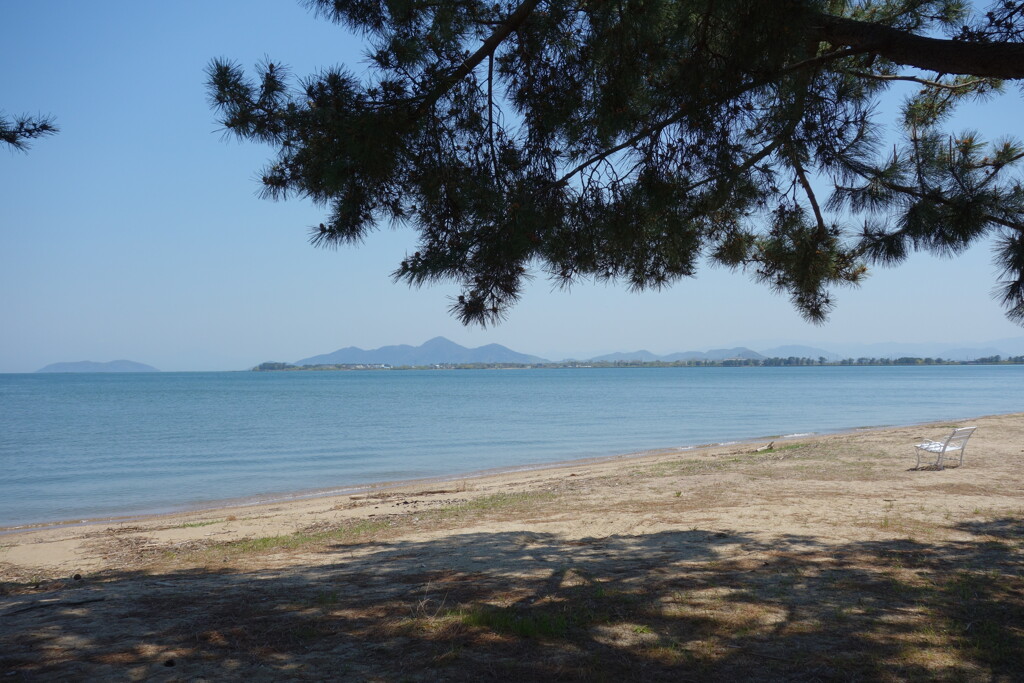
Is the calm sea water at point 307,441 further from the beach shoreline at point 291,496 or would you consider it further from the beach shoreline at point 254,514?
the beach shoreline at point 254,514

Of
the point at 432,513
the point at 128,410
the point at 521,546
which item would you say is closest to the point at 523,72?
the point at 521,546

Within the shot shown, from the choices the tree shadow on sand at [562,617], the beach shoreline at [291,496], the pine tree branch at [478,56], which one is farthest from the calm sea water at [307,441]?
the pine tree branch at [478,56]

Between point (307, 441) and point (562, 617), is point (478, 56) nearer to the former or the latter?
point (562, 617)

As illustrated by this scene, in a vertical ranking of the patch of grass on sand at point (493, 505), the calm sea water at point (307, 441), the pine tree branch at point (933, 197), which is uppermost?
the pine tree branch at point (933, 197)

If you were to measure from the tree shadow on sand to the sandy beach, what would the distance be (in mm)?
19

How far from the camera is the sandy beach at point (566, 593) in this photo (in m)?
3.84

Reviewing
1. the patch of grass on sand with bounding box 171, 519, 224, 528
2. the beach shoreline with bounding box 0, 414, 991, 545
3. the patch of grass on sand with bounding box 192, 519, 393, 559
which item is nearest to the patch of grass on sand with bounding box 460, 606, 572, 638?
the patch of grass on sand with bounding box 192, 519, 393, 559

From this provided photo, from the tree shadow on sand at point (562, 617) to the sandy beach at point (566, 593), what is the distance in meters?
0.02

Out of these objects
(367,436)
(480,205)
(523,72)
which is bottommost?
(367,436)

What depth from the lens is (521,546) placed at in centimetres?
697

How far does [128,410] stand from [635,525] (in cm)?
4792

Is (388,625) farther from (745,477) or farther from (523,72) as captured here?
(745,477)

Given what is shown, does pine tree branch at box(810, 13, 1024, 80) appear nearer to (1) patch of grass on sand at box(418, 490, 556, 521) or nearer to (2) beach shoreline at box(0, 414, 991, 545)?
(1) patch of grass on sand at box(418, 490, 556, 521)

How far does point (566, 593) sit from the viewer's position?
516 cm
